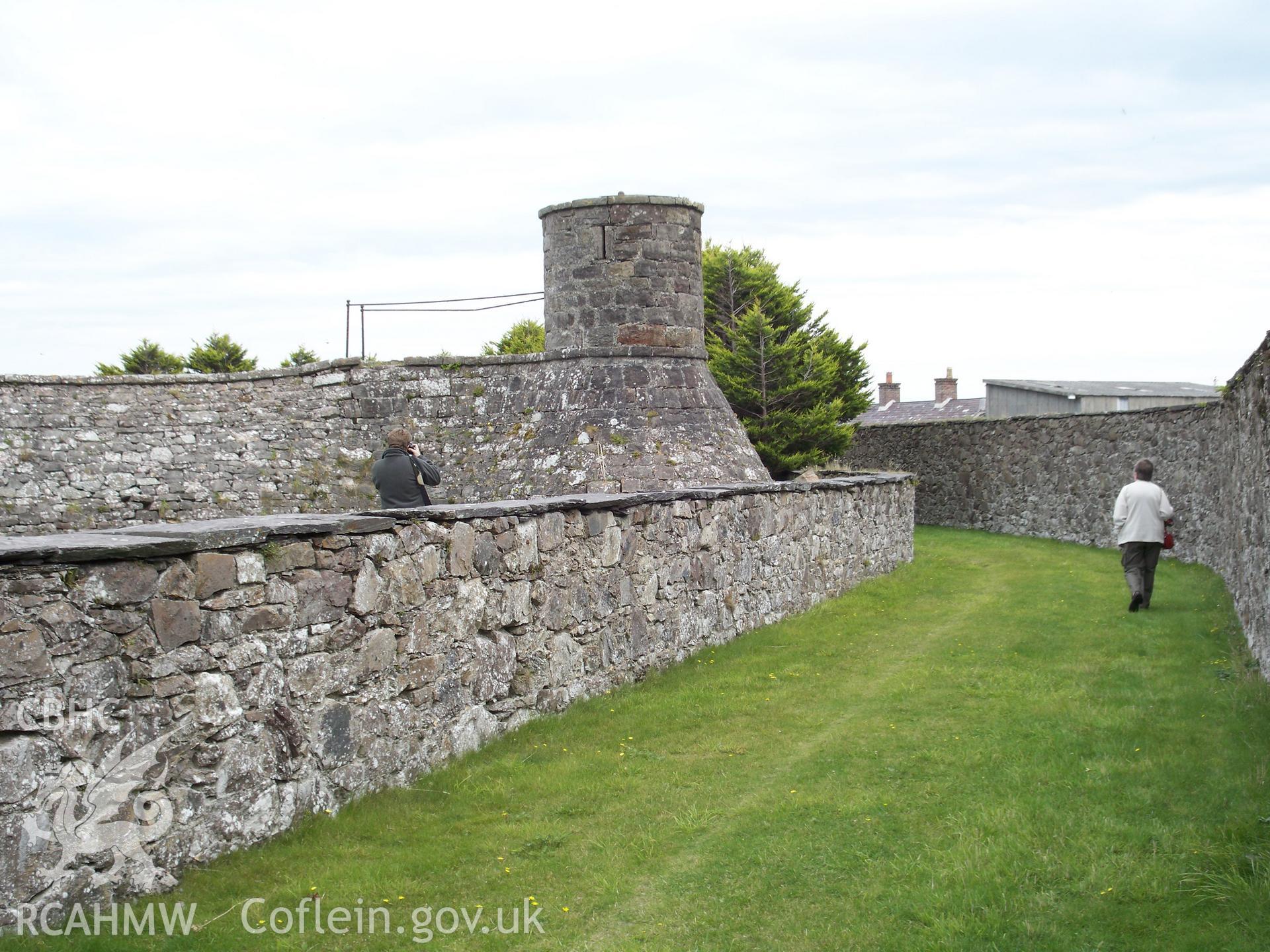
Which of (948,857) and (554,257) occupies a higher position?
(554,257)

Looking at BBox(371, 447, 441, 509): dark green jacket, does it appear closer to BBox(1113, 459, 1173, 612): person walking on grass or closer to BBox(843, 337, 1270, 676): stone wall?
BBox(843, 337, 1270, 676): stone wall

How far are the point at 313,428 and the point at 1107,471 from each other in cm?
1411

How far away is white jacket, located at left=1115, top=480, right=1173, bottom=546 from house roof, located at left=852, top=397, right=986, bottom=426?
1426 inches

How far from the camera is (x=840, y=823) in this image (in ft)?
18.0

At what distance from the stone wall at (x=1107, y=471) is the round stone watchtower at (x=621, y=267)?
7639 mm

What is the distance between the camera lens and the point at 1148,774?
5.93 meters

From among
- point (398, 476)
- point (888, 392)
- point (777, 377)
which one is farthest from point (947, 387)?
point (398, 476)

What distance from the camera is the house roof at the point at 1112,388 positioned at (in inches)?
1240

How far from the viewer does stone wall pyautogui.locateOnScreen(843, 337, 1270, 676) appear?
8844mm

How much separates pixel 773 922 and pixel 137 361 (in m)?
39.8

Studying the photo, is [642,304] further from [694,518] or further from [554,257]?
[694,518]

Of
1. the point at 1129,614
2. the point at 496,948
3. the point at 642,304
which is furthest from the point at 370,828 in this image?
the point at 642,304

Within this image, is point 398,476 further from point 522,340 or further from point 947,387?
point 947,387

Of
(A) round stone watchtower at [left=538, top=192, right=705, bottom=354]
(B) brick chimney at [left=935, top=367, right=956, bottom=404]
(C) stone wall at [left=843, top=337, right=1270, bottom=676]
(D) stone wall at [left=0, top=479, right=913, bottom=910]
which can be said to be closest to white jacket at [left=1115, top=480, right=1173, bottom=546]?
(C) stone wall at [left=843, top=337, right=1270, bottom=676]
